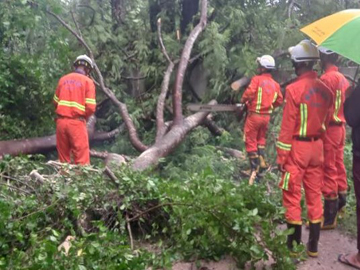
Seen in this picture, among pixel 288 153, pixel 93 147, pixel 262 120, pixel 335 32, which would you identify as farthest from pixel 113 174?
pixel 93 147

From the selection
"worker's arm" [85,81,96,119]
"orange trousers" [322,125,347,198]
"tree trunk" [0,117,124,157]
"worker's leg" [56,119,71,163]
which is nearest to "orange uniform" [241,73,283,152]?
"orange trousers" [322,125,347,198]

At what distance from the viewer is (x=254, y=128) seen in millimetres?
6879

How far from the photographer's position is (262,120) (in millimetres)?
6855

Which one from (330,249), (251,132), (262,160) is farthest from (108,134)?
(330,249)

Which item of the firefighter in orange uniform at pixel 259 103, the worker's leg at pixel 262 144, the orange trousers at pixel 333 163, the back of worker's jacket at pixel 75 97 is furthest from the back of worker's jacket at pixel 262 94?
the back of worker's jacket at pixel 75 97

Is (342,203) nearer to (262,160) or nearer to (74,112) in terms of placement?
(262,160)

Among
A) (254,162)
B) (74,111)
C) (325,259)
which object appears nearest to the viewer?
(325,259)

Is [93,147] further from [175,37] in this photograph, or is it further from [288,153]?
[288,153]

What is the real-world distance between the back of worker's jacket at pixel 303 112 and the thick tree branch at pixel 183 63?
391 centimetres

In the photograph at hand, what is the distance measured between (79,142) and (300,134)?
325cm

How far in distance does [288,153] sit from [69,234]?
192cm

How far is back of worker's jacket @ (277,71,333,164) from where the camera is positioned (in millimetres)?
3852

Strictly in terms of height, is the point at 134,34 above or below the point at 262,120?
above

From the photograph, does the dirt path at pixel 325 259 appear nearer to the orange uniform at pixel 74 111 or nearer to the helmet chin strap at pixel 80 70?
the orange uniform at pixel 74 111
